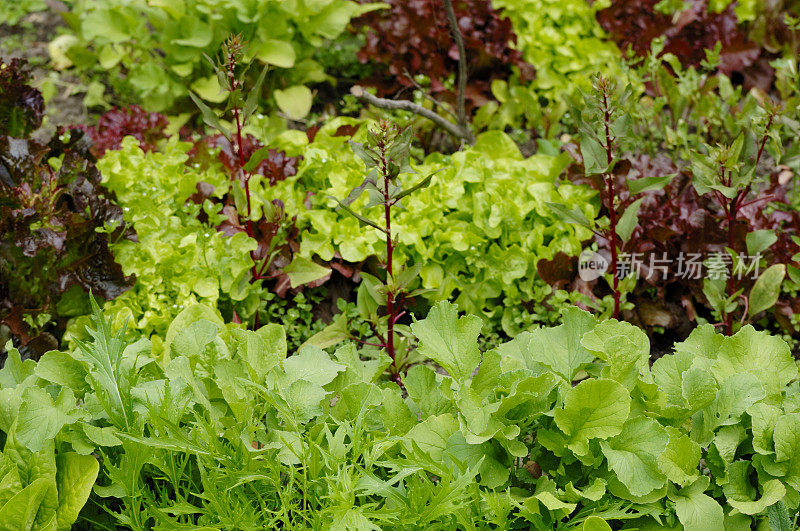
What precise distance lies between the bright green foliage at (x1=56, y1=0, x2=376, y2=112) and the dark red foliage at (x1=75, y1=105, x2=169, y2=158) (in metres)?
0.43

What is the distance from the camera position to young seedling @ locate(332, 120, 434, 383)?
2.21 m

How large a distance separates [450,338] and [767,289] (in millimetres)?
1381

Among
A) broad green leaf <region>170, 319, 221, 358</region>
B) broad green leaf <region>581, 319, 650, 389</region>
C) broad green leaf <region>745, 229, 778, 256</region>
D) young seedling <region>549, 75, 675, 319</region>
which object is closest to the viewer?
broad green leaf <region>581, 319, 650, 389</region>

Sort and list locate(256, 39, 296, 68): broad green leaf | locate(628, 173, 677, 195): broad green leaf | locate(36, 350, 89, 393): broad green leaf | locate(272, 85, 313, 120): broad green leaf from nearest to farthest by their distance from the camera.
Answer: locate(36, 350, 89, 393): broad green leaf → locate(628, 173, 677, 195): broad green leaf → locate(256, 39, 296, 68): broad green leaf → locate(272, 85, 313, 120): broad green leaf

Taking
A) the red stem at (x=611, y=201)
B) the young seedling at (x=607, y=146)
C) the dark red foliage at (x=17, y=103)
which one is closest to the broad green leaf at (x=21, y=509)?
the young seedling at (x=607, y=146)

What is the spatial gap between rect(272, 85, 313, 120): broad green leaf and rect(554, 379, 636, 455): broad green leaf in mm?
2839

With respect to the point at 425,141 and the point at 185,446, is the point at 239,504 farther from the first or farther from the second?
the point at 425,141

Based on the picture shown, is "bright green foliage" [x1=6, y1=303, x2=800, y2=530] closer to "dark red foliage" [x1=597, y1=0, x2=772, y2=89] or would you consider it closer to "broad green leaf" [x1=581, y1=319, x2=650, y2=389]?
"broad green leaf" [x1=581, y1=319, x2=650, y2=389]

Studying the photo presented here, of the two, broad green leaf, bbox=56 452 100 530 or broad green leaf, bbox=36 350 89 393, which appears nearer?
broad green leaf, bbox=56 452 100 530

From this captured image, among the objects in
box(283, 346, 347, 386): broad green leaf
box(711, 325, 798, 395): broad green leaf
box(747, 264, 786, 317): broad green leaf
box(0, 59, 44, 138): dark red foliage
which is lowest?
box(747, 264, 786, 317): broad green leaf

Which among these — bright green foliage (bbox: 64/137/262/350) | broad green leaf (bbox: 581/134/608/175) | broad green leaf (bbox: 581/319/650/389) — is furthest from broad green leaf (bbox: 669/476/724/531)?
bright green foliage (bbox: 64/137/262/350)

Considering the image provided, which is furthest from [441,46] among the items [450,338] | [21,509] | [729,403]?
[21,509]

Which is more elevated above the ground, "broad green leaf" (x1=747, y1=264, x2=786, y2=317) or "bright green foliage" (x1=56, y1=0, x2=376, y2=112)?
"bright green foliage" (x1=56, y1=0, x2=376, y2=112)

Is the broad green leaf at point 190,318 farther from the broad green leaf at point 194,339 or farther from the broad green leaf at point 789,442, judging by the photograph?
the broad green leaf at point 789,442
